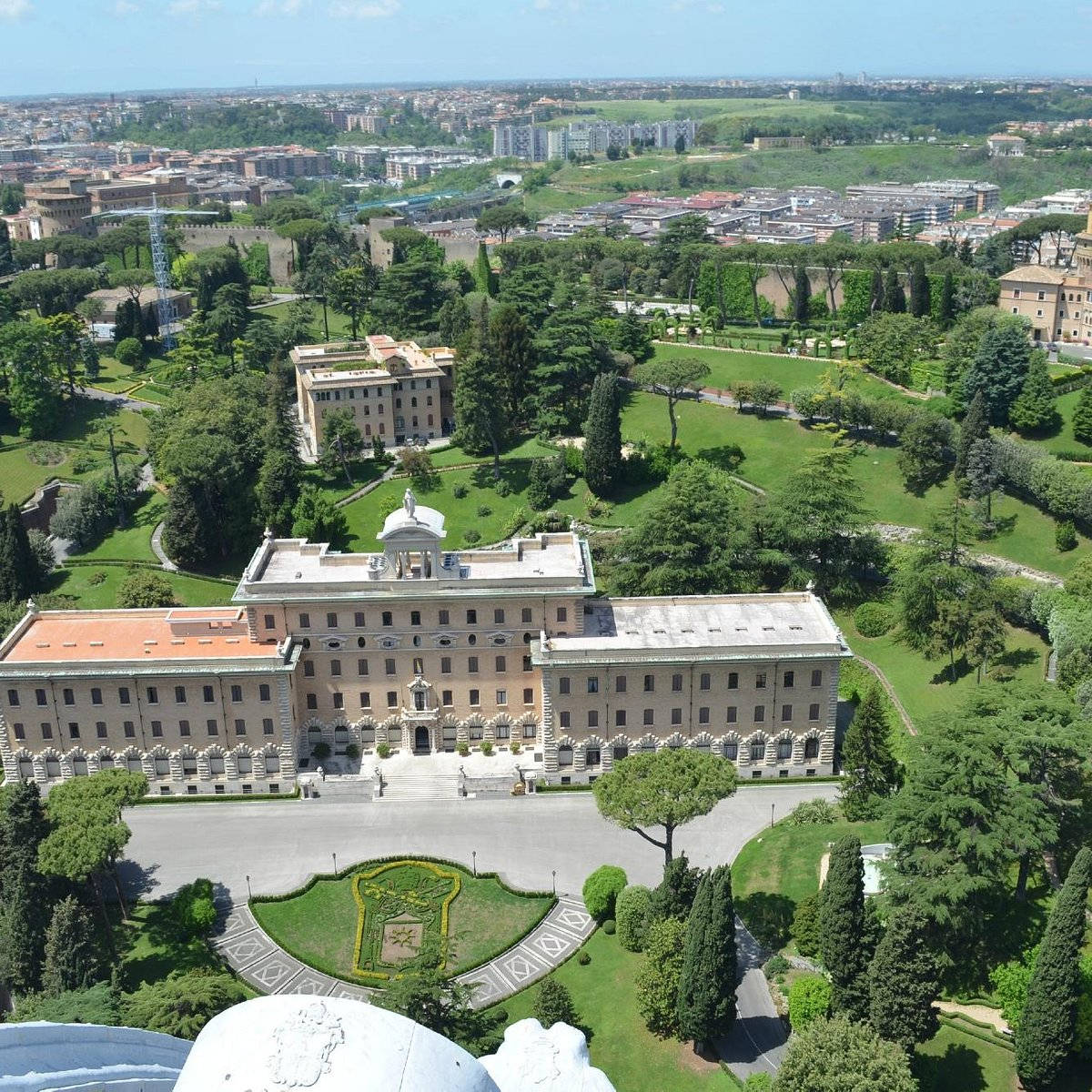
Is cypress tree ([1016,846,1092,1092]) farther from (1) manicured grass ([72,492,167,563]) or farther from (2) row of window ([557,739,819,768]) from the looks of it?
(1) manicured grass ([72,492,167,563])

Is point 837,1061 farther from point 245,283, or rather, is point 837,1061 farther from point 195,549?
point 245,283

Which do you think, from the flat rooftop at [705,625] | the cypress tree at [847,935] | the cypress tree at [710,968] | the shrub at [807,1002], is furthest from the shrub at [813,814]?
the cypress tree at [710,968]

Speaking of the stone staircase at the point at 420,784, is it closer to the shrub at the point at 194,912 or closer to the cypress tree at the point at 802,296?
the shrub at the point at 194,912

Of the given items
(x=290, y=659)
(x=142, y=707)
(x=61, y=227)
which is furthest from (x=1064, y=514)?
(x=61, y=227)

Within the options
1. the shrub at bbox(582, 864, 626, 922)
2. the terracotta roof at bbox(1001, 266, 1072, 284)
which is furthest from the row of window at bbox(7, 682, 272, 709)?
the terracotta roof at bbox(1001, 266, 1072, 284)

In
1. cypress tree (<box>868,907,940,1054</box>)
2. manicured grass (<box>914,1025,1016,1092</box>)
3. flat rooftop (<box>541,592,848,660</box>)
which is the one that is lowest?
manicured grass (<box>914,1025,1016,1092</box>)

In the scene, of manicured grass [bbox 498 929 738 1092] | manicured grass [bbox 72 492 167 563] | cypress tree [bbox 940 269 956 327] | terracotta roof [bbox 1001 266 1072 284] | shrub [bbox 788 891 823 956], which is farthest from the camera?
cypress tree [bbox 940 269 956 327]
